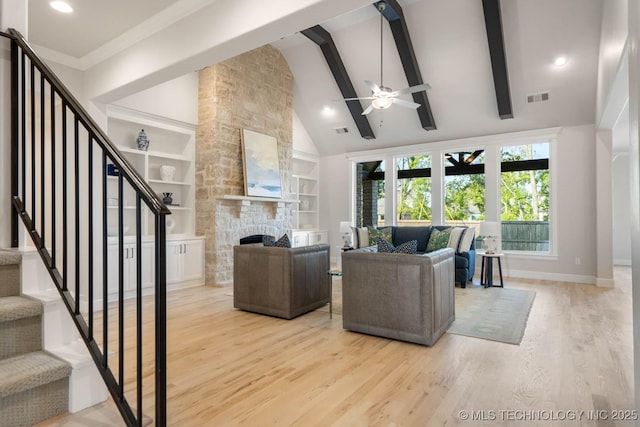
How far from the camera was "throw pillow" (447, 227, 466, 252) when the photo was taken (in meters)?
6.40

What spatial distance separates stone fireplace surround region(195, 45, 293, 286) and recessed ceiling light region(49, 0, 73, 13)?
272 centimetres

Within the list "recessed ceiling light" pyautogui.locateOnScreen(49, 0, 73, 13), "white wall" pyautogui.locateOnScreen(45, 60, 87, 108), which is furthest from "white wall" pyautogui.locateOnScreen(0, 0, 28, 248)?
"white wall" pyautogui.locateOnScreen(45, 60, 87, 108)

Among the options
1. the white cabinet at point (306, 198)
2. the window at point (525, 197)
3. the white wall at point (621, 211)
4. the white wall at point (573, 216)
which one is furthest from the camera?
the white wall at point (621, 211)

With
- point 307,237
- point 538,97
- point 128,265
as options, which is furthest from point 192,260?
point 538,97

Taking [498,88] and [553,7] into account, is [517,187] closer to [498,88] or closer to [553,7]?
[498,88]

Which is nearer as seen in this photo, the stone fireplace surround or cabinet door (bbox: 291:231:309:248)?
the stone fireplace surround

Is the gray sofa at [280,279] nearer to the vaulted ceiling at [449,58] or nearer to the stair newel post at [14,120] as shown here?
the stair newel post at [14,120]

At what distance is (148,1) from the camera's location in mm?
3232

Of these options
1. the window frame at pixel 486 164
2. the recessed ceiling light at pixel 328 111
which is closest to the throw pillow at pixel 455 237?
the window frame at pixel 486 164

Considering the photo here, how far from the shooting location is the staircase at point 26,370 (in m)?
1.68

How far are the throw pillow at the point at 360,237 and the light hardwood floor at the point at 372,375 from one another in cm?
364

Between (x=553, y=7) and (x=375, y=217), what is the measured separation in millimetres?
5170

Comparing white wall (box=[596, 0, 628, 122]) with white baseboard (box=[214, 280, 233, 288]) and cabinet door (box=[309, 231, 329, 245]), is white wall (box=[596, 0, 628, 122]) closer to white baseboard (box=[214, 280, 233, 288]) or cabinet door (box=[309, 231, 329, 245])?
white baseboard (box=[214, 280, 233, 288])

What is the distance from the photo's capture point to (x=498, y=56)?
5613 millimetres
